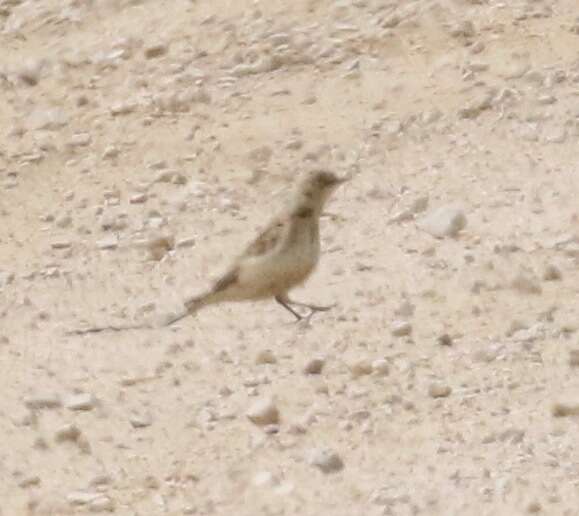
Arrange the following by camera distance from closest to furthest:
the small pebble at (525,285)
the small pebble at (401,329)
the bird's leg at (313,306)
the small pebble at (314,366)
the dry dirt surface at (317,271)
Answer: the dry dirt surface at (317,271) < the small pebble at (314,366) < the small pebble at (401,329) < the small pebble at (525,285) < the bird's leg at (313,306)

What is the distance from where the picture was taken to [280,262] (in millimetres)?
10180

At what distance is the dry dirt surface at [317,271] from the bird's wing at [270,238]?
27 centimetres

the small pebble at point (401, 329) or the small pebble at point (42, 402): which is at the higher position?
the small pebble at point (42, 402)

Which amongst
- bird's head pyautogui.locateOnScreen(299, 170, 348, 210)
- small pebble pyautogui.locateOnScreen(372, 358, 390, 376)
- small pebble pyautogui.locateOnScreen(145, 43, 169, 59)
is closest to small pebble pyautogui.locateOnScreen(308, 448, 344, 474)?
small pebble pyautogui.locateOnScreen(372, 358, 390, 376)

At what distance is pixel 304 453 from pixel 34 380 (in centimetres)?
142

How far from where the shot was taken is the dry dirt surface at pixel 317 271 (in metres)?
8.74

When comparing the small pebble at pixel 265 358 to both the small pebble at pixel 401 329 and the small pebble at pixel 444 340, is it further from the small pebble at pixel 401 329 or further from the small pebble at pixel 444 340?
the small pebble at pixel 444 340

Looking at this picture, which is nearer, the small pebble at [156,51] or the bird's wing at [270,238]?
the bird's wing at [270,238]

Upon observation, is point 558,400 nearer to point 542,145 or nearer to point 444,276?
point 444,276

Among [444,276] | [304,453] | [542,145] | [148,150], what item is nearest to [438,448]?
[304,453]

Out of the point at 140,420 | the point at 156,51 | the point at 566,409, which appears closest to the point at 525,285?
the point at 566,409

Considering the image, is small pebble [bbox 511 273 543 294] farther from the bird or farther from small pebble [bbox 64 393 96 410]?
small pebble [bbox 64 393 96 410]

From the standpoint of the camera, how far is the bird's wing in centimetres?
1023

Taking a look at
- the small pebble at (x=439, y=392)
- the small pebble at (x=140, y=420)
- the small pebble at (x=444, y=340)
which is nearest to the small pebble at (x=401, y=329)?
the small pebble at (x=444, y=340)
